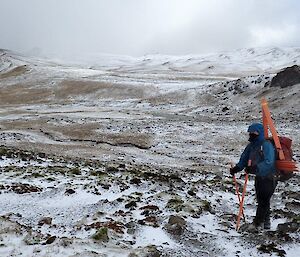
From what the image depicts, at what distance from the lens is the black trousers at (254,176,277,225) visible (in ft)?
33.6

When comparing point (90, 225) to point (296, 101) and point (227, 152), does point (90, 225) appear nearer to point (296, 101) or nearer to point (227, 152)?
point (227, 152)

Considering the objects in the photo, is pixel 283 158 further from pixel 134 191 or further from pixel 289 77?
pixel 289 77

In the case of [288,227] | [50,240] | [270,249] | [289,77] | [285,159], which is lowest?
[50,240]

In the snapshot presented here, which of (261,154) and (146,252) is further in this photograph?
(261,154)

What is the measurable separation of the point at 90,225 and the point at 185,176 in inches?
386

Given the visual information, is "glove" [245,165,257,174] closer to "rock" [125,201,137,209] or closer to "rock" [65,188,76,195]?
"rock" [125,201,137,209]

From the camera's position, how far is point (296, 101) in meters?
46.7

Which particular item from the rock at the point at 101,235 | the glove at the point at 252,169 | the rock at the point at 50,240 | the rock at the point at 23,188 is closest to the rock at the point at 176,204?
the glove at the point at 252,169

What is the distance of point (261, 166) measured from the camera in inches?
390

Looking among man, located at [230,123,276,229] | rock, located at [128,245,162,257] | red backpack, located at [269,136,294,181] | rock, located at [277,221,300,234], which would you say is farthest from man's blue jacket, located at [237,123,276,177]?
rock, located at [128,245,162,257]

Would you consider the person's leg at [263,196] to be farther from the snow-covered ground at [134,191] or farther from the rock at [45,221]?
the rock at [45,221]

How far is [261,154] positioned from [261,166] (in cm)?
38

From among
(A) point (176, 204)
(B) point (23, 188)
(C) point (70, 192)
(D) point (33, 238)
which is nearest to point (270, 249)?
(A) point (176, 204)

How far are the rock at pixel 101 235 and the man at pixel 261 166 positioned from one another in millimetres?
3850
